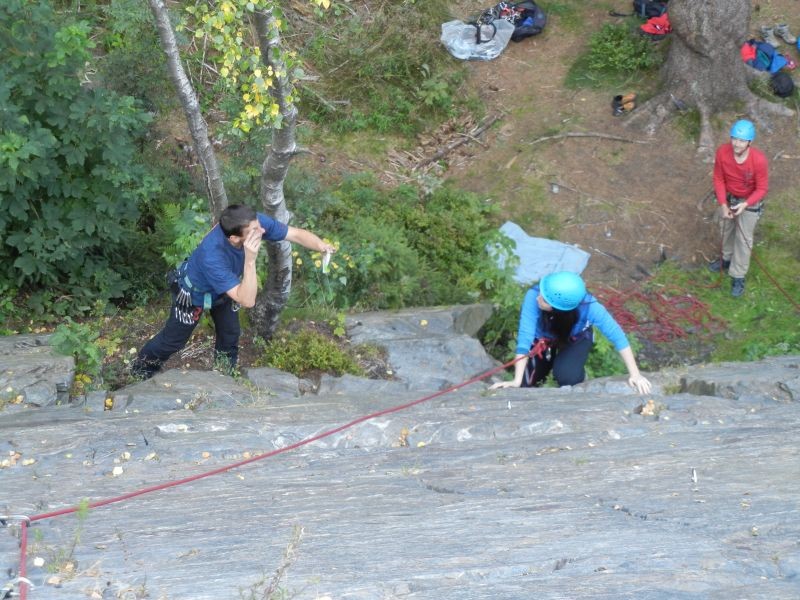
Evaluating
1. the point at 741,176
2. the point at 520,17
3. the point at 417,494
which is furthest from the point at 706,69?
the point at 417,494

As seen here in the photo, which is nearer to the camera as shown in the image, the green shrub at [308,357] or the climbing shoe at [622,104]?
the green shrub at [308,357]

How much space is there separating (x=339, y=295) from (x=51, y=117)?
2.87 m

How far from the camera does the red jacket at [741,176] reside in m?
8.79

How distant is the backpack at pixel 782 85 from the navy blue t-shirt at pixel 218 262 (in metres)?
7.65

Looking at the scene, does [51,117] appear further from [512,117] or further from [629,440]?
[512,117]

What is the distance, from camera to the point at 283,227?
6.14m

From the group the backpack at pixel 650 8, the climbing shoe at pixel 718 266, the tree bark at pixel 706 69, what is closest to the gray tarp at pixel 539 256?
the climbing shoe at pixel 718 266

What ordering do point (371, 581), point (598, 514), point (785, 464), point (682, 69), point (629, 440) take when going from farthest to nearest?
point (682, 69) < point (629, 440) < point (785, 464) < point (598, 514) < point (371, 581)

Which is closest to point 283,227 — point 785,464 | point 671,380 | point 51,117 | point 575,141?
point 51,117

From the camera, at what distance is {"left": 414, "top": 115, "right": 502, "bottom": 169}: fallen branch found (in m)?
11.4

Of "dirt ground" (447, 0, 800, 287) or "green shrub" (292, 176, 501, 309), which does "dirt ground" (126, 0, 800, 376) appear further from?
"green shrub" (292, 176, 501, 309)

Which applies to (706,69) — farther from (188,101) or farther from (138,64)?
(188,101)

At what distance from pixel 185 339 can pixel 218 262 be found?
943 mm

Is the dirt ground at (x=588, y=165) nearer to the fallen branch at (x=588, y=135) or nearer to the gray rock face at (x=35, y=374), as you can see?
the fallen branch at (x=588, y=135)
